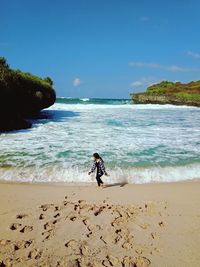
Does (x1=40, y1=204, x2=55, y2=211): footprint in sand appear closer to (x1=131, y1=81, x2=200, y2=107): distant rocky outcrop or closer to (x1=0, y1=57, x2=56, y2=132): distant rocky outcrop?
(x1=0, y1=57, x2=56, y2=132): distant rocky outcrop

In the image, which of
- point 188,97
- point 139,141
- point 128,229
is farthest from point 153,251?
point 188,97

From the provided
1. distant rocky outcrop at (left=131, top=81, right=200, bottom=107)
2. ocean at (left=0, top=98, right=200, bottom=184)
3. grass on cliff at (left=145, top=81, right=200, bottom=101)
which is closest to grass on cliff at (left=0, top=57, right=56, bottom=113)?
ocean at (left=0, top=98, right=200, bottom=184)

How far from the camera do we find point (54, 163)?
10.4 meters

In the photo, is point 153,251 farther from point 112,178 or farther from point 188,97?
point 188,97

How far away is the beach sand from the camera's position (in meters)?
4.48

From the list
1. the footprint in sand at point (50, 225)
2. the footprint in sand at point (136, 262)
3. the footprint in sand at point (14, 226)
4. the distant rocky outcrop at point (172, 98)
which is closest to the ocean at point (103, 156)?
the footprint in sand at point (50, 225)

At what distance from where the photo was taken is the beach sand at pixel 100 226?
4.48m

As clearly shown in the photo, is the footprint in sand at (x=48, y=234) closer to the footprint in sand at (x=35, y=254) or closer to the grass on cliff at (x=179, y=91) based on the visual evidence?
the footprint in sand at (x=35, y=254)

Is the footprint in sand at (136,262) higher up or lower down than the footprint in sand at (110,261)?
higher up

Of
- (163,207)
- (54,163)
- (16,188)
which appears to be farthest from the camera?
(54,163)

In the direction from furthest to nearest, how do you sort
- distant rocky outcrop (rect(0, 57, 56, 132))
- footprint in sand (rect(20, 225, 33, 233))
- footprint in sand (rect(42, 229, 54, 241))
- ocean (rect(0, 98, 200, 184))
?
1. distant rocky outcrop (rect(0, 57, 56, 132))
2. ocean (rect(0, 98, 200, 184))
3. footprint in sand (rect(20, 225, 33, 233))
4. footprint in sand (rect(42, 229, 54, 241))

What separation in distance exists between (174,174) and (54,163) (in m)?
4.52

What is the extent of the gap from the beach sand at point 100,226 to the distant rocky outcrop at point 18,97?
1286 cm

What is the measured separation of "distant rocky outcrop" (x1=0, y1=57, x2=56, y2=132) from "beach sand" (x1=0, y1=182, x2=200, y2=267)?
1286cm
